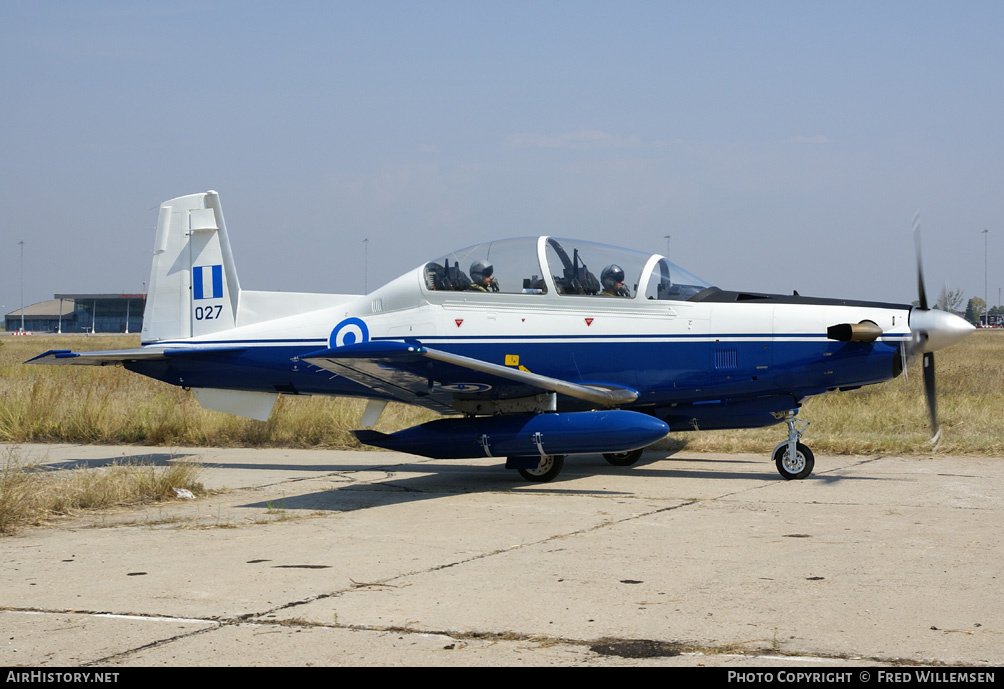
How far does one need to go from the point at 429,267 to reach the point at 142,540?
175 inches

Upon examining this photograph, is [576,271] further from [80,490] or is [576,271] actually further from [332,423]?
[332,423]

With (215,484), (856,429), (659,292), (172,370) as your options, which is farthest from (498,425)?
(856,429)

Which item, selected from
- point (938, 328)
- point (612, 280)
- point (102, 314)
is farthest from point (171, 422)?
point (102, 314)

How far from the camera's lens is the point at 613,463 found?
10773mm

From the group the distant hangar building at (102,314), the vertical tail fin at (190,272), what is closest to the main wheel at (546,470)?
the vertical tail fin at (190,272)

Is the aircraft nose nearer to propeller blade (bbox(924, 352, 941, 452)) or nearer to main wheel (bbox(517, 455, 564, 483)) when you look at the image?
propeller blade (bbox(924, 352, 941, 452))

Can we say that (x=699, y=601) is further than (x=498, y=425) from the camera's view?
No

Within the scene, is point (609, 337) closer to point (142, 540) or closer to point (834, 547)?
point (834, 547)

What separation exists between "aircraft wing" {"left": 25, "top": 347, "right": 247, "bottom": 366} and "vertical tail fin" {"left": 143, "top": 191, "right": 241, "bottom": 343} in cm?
49

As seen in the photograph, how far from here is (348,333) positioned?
33.9ft

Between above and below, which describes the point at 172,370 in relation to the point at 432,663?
above

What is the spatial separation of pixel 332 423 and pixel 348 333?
142 inches

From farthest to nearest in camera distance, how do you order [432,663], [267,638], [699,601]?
[699,601] → [267,638] → [432,663]

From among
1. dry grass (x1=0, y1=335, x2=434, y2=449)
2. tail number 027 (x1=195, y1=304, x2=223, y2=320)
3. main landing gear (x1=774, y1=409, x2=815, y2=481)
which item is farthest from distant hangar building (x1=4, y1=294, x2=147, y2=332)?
main landing gear (x1=774, y1=409, x2=815, y2=481)
